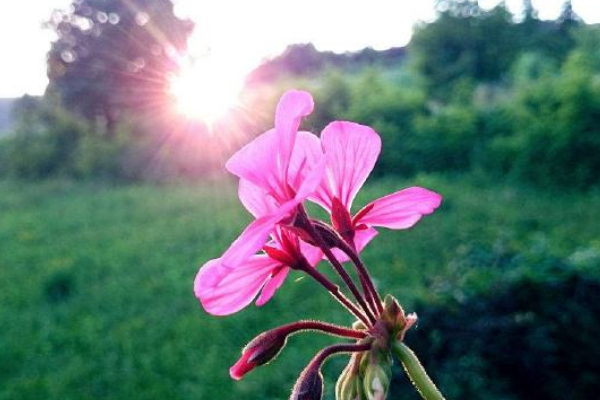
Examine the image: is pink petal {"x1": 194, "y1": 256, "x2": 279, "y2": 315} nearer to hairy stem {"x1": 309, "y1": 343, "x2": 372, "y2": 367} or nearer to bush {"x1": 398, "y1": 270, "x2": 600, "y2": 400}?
hairy stem {"x1": 309, "y1": 343, "x2": 372, "y2": 367}

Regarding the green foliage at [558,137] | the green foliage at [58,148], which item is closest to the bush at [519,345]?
the green foliage at [558,137]

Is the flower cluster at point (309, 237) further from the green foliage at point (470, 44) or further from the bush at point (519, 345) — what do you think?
the green foliage at point (470, 44)

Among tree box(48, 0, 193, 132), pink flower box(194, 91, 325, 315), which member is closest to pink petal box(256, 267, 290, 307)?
pink flower box(194, 91, 325, 315)

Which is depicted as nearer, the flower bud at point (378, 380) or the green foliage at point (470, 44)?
the flower bud at point (378, 380)

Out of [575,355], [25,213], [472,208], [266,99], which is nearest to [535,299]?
[575,355]

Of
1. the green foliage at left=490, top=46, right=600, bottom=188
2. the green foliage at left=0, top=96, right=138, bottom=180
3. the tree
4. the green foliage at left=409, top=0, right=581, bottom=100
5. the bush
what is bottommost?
the green foliage at left=490, top=46, right=600, bottom=188

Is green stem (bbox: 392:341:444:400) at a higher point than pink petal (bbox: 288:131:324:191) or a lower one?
lower
